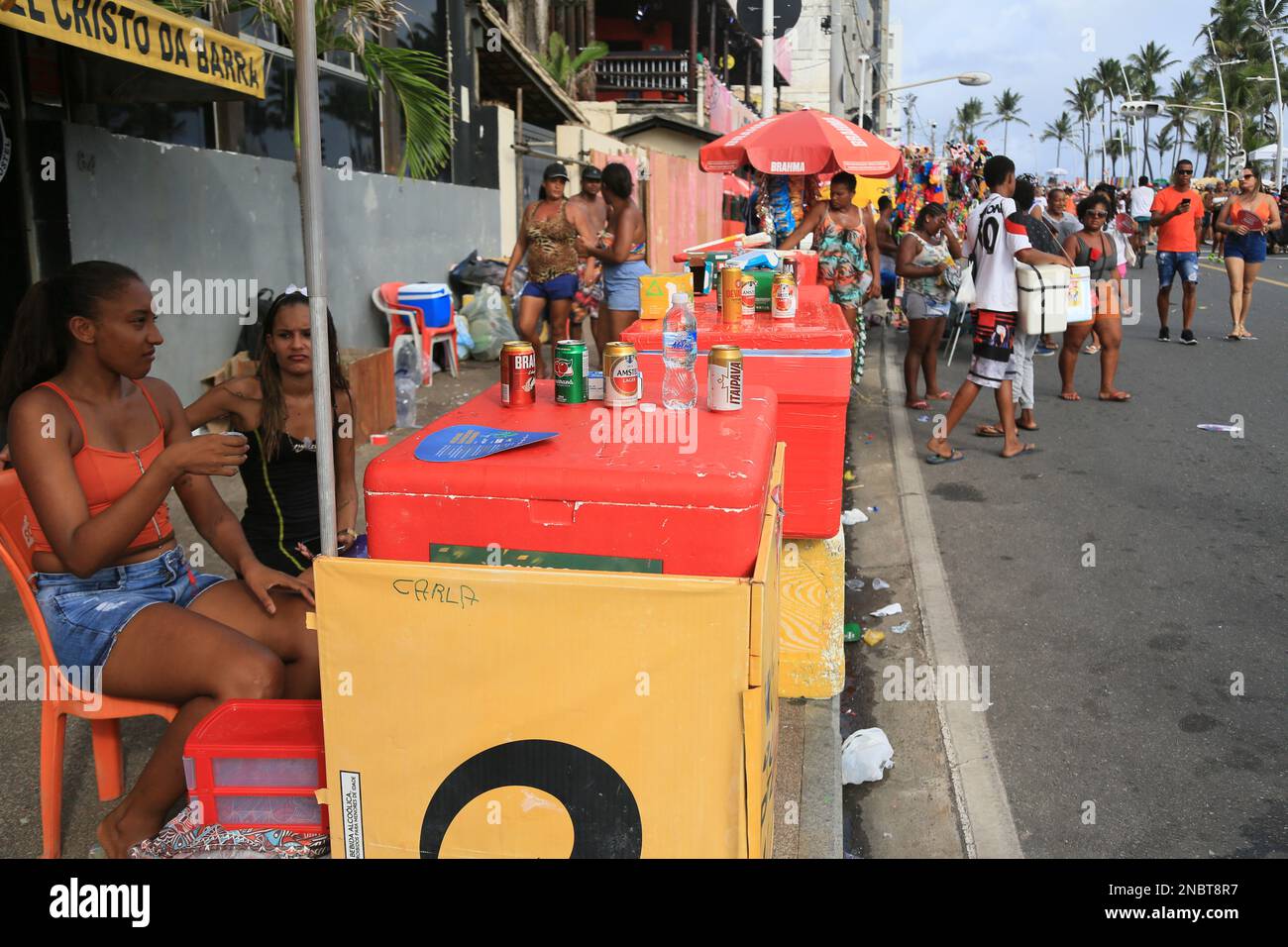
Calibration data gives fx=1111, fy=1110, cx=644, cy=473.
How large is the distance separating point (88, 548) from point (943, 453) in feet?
21.8

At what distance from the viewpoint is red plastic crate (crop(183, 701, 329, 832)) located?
8.55 ft

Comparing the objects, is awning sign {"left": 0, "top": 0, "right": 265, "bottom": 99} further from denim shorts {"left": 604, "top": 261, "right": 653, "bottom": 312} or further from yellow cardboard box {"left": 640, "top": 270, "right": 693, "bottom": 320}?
denim shorts {"left": 604, "top": 261, "right": 653, "bottom": 312}

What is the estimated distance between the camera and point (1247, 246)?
13.5 m

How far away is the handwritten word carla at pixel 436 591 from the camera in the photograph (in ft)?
7.42

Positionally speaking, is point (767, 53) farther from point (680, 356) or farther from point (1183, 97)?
point (1183, 97)

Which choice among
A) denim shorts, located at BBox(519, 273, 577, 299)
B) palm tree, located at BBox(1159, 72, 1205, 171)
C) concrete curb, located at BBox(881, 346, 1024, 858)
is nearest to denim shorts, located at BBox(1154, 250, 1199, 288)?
concrete curb, located at BBox(881, 346, 1024, 858)

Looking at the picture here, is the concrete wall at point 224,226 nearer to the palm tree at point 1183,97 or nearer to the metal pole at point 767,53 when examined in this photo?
the metal pole at point 767,53

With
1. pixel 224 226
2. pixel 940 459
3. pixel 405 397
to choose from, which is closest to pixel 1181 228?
pixel 940 459

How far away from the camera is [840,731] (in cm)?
442

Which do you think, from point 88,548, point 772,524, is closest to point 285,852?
point 88,548

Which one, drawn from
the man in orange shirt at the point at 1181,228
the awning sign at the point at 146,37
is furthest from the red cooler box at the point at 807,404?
the man in orange shirt at the point at 1181,228

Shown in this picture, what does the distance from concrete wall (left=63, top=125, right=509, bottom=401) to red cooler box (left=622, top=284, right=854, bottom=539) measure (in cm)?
197
